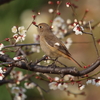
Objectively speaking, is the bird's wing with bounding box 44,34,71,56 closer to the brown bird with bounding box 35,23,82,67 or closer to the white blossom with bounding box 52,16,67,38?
the brown bird with bounding box 35,23,82,67

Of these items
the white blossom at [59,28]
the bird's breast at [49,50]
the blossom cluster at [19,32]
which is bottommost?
the bird's breast at [49,50]

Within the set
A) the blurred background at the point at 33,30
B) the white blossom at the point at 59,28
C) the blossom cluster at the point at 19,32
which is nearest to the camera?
the blossom cluster at the point at 19,32

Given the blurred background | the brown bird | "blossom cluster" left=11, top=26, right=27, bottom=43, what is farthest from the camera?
the blurred background

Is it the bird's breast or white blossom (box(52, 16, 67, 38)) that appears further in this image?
white blossom (box(52, 16, 67, 38))

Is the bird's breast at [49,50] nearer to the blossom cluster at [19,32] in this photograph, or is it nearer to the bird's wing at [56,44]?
the bird's wing at [56,44]

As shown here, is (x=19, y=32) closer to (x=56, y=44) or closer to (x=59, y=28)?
(x=56, y=44)

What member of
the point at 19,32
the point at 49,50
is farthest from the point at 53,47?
the point at 19,32

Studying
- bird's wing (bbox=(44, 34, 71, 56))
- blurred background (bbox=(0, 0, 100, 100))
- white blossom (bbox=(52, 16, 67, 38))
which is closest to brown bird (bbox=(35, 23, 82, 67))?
bird's wing (bbox=(44, 34, 71, 56))

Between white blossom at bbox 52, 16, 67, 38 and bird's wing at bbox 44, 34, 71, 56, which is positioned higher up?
white blossom at bbox 52, 16, 67, 38

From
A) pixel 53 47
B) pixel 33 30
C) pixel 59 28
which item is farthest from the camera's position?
Result: pixel 33 30

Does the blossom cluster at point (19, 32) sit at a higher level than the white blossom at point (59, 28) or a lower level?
lower

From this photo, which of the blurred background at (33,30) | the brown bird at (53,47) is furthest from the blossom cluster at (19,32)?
the blurred background at (33,30)

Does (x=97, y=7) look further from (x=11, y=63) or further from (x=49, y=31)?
(x=11, y=63)

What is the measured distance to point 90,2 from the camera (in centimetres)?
678
